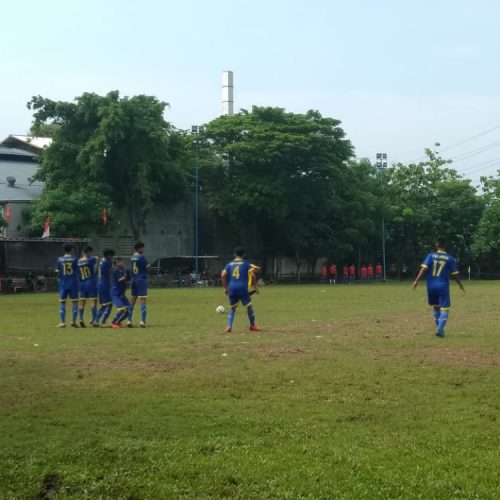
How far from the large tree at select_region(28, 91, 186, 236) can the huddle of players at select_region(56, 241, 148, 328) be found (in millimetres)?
27062

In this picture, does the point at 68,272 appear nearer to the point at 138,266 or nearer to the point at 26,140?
the point at 138,266

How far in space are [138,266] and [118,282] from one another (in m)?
0.61

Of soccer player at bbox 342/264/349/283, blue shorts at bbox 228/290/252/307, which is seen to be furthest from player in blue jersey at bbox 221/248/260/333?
soccer player at bbox 342/264/349/283

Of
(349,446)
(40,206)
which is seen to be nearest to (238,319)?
(349,446)

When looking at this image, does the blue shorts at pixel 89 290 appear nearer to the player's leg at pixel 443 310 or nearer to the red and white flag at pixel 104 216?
the player's leg at pixel 443 310

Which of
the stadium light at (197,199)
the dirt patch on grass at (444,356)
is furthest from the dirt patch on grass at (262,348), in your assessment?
the stadium light at (197,199)

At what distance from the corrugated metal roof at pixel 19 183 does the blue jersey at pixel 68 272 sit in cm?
3016

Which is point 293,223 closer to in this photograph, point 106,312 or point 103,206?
point 103,206

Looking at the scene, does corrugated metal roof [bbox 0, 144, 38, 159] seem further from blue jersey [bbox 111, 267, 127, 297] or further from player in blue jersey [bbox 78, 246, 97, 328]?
blue jersey [bbox 111, 267, 127, 297]

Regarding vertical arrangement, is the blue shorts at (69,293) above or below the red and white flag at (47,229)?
below

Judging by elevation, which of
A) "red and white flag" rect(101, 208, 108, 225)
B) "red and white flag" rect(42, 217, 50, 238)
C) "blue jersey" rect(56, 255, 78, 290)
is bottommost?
"blue jersey" rect(56, 255, 78, 290)

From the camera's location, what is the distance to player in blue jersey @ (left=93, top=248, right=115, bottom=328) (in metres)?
18.1

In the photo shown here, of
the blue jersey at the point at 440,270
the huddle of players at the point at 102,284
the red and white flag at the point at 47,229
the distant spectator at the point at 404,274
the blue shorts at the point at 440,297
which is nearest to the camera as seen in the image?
the blue shorts at the point at 440,297

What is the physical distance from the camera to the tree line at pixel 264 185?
48.2 meters
